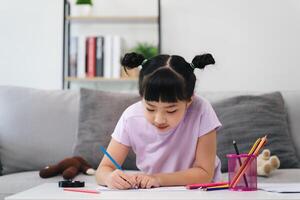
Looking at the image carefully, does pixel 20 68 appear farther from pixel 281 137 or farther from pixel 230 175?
pixel 230 175

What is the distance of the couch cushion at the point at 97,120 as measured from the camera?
2.42 metres

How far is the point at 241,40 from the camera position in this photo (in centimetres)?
354

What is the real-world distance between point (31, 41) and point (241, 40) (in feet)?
4.69

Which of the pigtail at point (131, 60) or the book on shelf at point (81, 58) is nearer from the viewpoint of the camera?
the pigtail at point (131, 60)

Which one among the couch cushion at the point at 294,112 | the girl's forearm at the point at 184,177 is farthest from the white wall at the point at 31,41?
the girl's forearm at the point at 184,177

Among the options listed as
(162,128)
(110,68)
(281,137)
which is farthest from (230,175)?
(110,68)

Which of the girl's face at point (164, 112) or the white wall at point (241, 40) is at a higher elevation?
the white wall at point (241, 40)

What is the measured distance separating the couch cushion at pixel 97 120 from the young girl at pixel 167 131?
0.73 meters

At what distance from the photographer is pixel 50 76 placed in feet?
11.8

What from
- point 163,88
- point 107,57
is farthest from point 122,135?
point 107,57

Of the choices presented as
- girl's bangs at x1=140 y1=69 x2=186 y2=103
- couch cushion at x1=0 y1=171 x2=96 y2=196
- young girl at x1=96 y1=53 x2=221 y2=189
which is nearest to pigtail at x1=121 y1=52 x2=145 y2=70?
young girl at x1=96 y1=53 x2=221 y2=189

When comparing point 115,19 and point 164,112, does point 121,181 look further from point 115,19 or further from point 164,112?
point 115,19

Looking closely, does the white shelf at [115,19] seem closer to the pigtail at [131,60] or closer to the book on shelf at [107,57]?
the book on shelf at [107,57]

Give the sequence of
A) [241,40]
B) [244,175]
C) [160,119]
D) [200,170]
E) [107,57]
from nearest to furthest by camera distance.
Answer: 1. [244,175]
2. [160,119]
3. [200,170]
4. [107,57]
5. [241,40]
